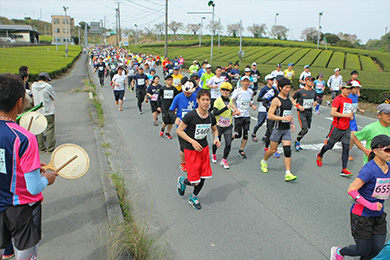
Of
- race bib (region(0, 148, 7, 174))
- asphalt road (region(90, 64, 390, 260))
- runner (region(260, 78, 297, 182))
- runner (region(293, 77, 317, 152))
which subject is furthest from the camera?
runner (region(293, 77, 317, 152))

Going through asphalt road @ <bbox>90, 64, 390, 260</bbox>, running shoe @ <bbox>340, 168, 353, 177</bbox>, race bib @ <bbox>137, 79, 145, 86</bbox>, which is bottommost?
asphalt road @ <bbox>90, 64, 390, 260</bbox>

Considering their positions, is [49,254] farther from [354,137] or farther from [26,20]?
[26,20]

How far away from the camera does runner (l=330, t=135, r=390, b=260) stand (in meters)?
3.09

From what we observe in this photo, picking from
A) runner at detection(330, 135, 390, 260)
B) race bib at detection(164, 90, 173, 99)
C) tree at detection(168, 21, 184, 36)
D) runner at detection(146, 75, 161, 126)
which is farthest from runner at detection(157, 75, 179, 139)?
tree at detection(168, 21, 184, 36)

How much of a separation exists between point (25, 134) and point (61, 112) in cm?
1085

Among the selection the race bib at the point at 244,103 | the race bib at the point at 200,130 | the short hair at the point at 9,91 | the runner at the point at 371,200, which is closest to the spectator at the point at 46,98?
the race bib at the point at 200,130

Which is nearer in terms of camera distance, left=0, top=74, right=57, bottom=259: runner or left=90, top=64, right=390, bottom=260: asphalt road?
left=0, top=74, right=57, bottom=259: runner

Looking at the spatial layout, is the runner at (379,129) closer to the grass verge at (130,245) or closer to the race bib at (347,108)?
the race bib at (347,108)

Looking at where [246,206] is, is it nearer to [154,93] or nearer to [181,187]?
[181,187]

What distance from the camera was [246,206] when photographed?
5016 millimetres

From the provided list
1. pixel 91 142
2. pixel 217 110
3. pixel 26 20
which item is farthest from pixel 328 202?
pixel 26 20

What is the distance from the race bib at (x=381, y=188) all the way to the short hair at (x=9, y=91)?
345 cm

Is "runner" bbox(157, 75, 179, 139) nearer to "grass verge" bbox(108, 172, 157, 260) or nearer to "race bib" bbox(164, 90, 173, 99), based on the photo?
"race bib" bbox(164, 90, 173, 99)

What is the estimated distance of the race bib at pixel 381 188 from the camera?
3111 mm
